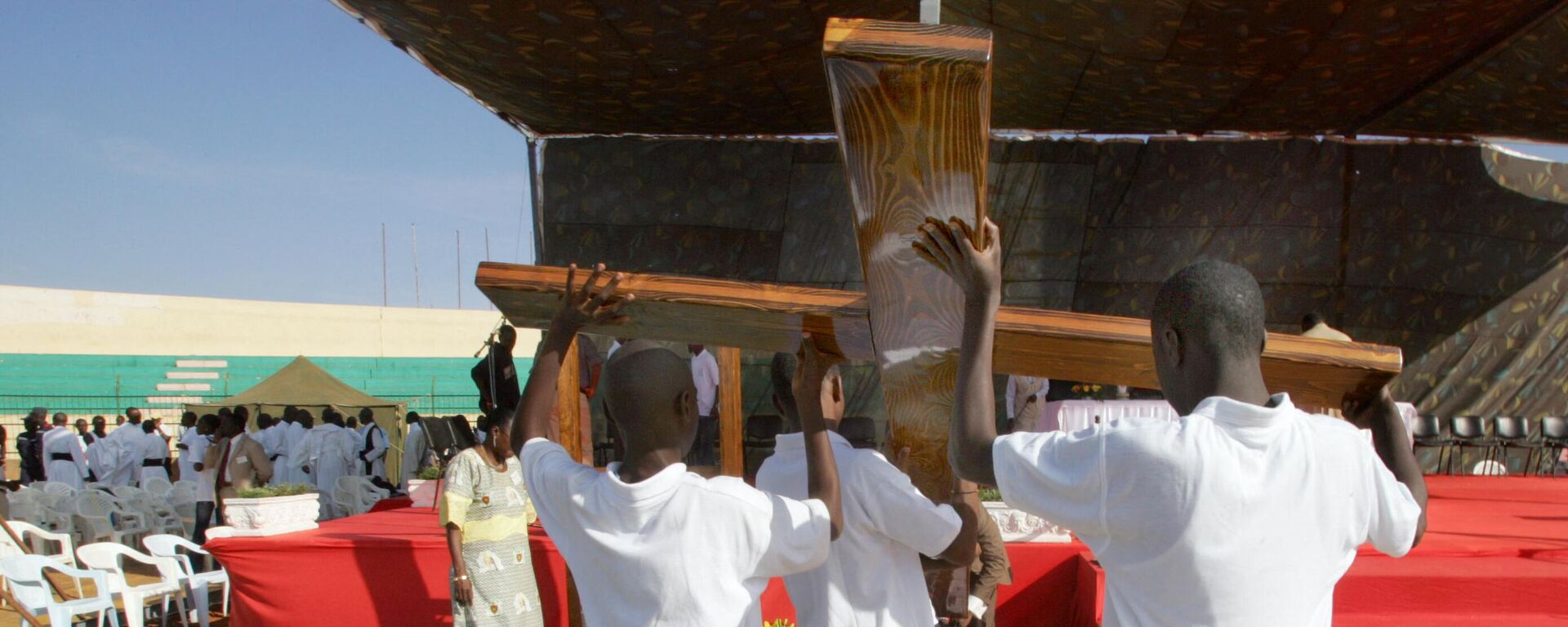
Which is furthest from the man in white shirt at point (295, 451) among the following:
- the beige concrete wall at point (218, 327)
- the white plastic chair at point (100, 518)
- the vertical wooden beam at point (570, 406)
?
the beige concrete wall at point (218, 327)

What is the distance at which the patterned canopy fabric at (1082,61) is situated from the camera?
8344 millimetres

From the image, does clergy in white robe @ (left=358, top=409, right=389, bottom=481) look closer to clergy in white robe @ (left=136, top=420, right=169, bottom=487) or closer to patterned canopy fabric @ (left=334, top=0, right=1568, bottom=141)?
clergy in white robe @ (left=136, top=420, right=169, bottom=487)

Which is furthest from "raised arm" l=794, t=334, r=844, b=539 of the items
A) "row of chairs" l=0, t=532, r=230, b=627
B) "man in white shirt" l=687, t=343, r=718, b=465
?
"man in white shirt" l=687, t=343, r=718, b=465

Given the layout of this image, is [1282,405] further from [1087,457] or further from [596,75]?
[596,75]

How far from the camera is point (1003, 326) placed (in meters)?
2.18

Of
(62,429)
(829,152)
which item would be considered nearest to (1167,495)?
(829,152)

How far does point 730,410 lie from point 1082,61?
5519mm

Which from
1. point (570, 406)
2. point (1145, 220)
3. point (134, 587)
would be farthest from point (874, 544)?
point (1145, 220)

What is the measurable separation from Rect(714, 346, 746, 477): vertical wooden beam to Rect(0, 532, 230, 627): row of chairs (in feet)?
10.7

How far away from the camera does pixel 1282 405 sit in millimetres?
1609

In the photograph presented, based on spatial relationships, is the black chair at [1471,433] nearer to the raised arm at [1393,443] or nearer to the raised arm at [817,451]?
the raised arm at [1393,443]

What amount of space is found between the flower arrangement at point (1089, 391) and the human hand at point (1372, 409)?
25.4 feet

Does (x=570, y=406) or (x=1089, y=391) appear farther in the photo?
(x=1089, y=391)

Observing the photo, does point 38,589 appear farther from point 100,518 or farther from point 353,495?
point 353,495
